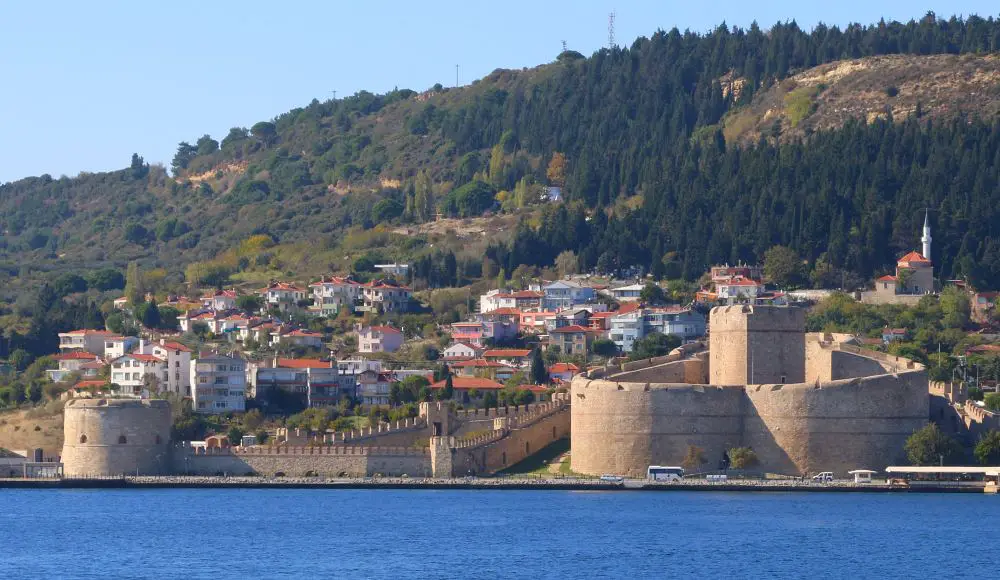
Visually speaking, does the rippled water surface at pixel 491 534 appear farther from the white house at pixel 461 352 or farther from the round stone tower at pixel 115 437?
the white house at pixel 461 352

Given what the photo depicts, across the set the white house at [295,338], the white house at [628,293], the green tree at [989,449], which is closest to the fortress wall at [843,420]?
the green tree at [989,449]

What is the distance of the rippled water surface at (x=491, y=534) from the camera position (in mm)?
50844

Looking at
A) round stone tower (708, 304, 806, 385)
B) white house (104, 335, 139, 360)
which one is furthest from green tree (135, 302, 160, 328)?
round stone tower (708, 304, 806, 385)

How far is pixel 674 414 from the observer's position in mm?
66062

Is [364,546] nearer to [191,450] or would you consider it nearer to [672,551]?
[672,551]

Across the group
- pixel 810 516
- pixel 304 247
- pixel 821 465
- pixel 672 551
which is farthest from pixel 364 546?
pixel 304 247

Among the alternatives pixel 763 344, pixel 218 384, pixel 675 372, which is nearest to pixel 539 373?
pixel 218 384

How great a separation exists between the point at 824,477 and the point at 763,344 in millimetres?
4255

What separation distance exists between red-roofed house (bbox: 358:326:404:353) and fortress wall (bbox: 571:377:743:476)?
107 ft

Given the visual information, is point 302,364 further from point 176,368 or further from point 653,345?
point 653,345

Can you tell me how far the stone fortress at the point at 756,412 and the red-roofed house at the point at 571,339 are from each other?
27398 millimetres

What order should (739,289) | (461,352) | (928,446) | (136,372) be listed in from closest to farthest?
(928,446)
(136,372)
(461,352)
(739,289)

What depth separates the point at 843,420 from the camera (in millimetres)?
65000

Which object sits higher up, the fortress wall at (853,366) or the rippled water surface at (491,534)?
the fortress wall at (853,366)
